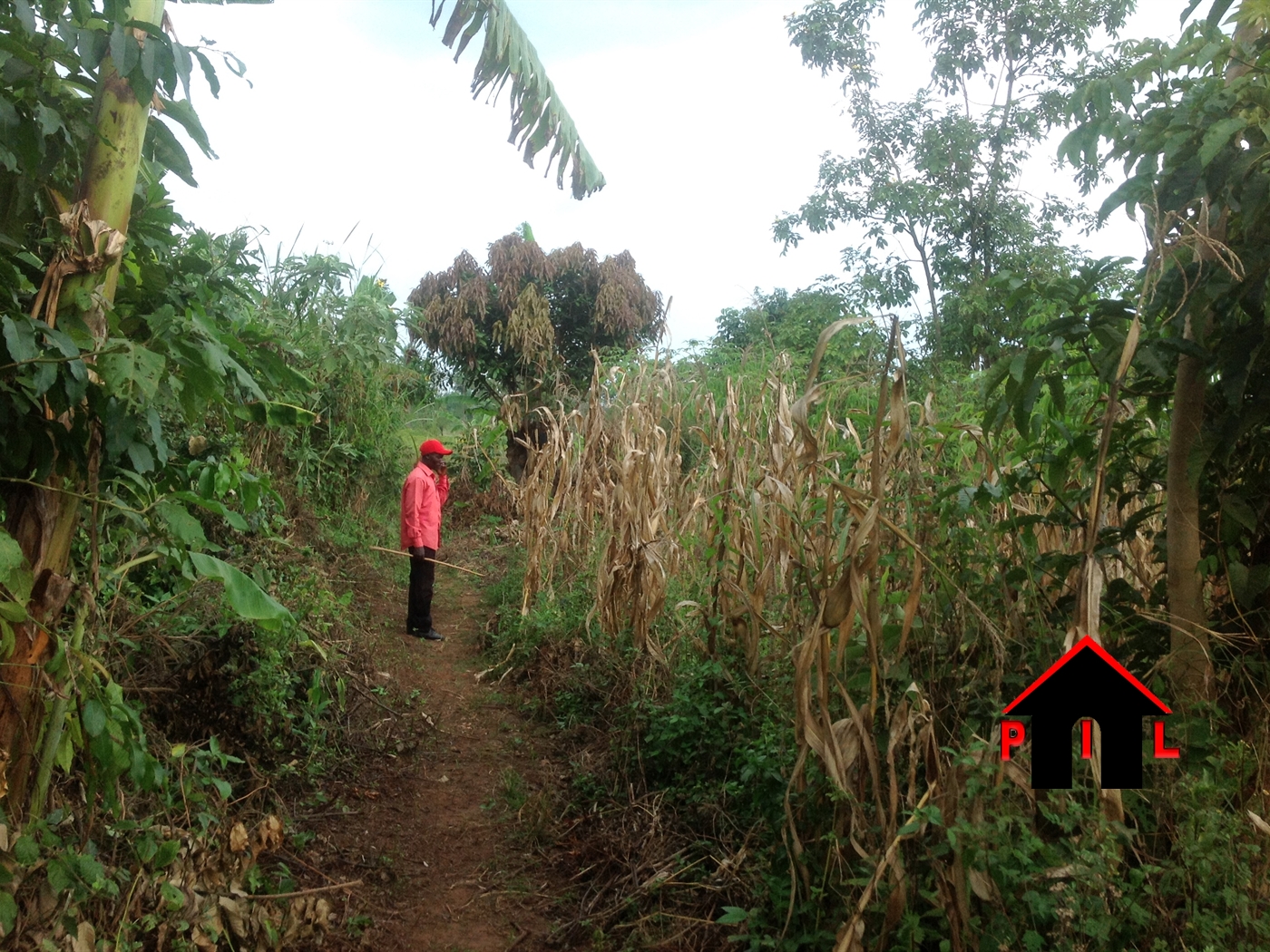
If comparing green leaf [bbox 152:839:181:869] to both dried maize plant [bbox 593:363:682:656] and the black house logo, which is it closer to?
the black house logo

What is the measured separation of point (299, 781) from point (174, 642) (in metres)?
0.81

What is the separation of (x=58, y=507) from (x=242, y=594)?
0.51 m

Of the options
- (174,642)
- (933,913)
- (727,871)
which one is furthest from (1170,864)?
(174,642)

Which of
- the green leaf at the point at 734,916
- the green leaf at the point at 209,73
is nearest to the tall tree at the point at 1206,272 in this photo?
the green leaf at the point at 734,916

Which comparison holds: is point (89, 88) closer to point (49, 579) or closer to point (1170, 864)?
point (49, 579)

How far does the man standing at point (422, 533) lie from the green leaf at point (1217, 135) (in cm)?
580

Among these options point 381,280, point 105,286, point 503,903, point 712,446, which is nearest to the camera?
point 105,286

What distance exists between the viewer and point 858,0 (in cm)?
1355

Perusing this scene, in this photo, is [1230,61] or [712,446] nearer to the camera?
[1230,61]

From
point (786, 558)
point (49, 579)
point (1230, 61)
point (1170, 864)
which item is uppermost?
point (1230, 61)

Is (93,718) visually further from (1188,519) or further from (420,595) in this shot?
(420,595)

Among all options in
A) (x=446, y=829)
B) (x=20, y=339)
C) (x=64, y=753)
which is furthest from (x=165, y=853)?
(x=446, y=829)

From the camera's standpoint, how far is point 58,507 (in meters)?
2.56

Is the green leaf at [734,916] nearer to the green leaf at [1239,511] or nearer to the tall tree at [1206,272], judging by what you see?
the tall tree at [1206,272]
